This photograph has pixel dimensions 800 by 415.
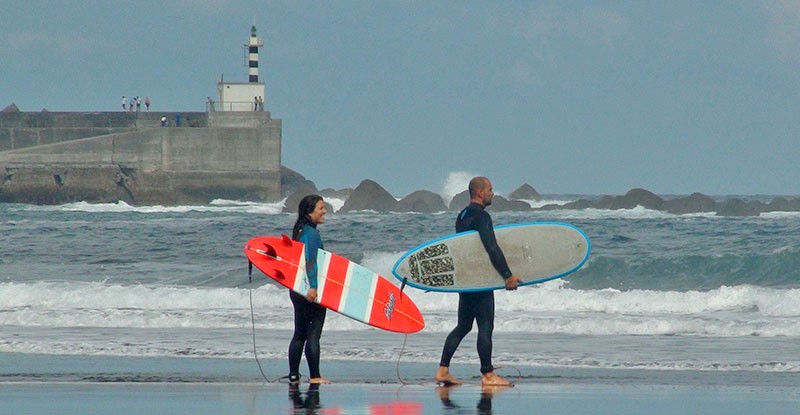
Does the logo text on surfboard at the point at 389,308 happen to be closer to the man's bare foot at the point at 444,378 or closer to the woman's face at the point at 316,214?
the man's bare foot at the point at 444,378

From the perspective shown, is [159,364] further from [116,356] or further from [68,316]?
[68,316]

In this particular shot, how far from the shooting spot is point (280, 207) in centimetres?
4697

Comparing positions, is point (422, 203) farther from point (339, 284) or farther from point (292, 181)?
point (339, 284)

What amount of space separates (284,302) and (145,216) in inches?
987

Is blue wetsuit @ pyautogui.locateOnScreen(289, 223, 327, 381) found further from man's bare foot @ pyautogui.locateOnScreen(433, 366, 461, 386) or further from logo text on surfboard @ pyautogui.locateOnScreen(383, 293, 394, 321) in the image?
man's bare foot @ pyautogui.locateOnScreen(433, 366, 461, 386)

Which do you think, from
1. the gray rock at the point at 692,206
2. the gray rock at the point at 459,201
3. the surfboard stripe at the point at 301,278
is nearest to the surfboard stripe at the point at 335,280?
the surfboard stripe at the point at 301,278

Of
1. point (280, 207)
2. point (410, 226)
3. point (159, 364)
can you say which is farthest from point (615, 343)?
point (280, 207)

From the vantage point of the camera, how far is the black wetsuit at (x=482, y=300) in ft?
24.5

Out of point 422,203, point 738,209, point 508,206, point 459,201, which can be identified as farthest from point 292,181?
point 738,209

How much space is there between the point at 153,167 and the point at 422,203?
11.6m

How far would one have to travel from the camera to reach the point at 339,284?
26.7 ft

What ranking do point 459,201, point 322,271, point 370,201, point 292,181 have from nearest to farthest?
point 322,271 < point 370,201 < point 459,201 < point 292,181

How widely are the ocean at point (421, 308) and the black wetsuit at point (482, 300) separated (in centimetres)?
105

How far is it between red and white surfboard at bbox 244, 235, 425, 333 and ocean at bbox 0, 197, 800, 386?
3.10ft
